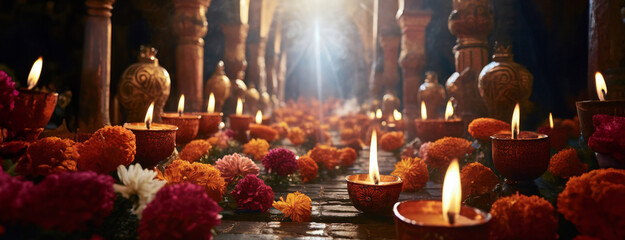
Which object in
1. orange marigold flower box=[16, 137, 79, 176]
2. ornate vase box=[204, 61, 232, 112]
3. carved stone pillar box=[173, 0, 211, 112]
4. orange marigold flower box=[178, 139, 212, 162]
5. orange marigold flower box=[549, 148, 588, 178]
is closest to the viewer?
orange marigold flower box=[16, 137, 79, 176]

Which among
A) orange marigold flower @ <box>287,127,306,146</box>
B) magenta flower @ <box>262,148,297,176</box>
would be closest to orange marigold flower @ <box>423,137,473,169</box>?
magenta flower @ <box>262,148,297,176</box>

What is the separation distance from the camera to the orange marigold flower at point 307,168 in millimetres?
2822

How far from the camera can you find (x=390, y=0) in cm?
996

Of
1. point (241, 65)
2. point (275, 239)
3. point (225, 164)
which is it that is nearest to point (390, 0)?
point (241, 65)

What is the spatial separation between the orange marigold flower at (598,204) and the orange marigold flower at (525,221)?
6cm

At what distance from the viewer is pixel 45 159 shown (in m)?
1.49

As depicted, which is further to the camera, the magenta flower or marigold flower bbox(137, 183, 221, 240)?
the magenta flower

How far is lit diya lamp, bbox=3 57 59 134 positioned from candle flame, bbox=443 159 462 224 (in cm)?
175

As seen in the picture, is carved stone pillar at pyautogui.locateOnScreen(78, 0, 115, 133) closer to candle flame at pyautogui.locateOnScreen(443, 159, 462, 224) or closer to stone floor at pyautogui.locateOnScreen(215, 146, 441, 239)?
stone floor at pyautogui.locateOnScreen(215, 146, 441, 239)

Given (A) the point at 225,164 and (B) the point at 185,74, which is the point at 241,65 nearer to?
(B) the point at 185,74

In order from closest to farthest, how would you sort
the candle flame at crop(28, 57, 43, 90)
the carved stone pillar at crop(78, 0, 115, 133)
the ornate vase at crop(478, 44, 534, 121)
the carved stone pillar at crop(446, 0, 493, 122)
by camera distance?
the candle flame at crop(28, 57, 43, 90), the ornate vase at crop(478, 44, 534, 121), the carved stone pillar at crop(78, 0, 115, 133), the carved stone pillar at crop(446, 0, 493, 122)

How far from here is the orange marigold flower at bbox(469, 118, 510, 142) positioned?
2641 mm

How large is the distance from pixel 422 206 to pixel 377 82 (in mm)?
9804

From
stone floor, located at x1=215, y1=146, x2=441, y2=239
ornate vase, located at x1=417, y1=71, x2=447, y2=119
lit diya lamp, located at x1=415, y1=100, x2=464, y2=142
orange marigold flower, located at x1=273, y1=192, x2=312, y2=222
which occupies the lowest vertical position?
stone floor, located at x1=215, y1=146, x2=441, y2=239
